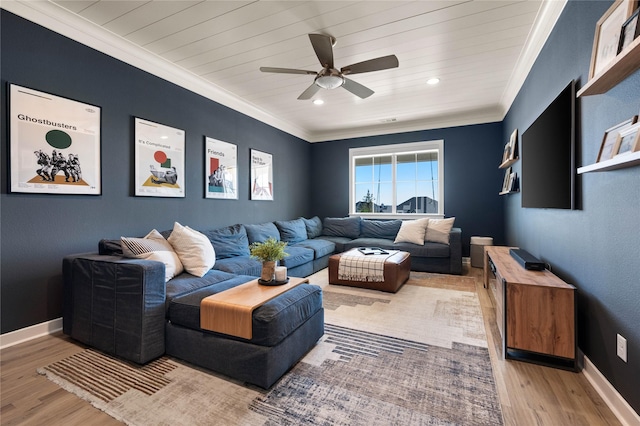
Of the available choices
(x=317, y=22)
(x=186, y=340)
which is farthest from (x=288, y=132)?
(x=186, y=340)

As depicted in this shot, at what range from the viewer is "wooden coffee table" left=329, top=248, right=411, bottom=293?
11.5 feet

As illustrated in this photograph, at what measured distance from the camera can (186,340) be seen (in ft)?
6.37

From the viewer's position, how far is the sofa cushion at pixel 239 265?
2.96 m

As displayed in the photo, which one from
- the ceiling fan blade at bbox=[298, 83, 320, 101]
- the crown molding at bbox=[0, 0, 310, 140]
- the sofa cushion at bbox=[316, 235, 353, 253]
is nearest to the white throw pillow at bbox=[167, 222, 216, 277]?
the crown molding at bbox=[0, 0, 310, 140]

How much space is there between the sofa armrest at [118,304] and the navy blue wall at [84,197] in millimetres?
316

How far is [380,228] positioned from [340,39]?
3.59m

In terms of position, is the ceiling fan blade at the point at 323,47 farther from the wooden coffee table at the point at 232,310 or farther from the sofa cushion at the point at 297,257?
the sofa cushion at the point at 297,257

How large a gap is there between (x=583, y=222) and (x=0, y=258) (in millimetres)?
4195

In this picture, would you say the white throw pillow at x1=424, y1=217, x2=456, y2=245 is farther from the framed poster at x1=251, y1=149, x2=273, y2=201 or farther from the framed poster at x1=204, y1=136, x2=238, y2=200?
the framed poster at x1=204, y1=136, x2=238, y2=200

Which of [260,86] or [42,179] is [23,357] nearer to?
[42,179]

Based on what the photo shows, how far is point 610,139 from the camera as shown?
1466 mm

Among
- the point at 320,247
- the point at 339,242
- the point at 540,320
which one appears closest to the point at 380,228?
the point at 339,242

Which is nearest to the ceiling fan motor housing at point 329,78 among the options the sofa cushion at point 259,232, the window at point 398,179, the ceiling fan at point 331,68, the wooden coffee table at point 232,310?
the ceiling fan at point 331,68

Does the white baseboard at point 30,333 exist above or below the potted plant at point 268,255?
below
